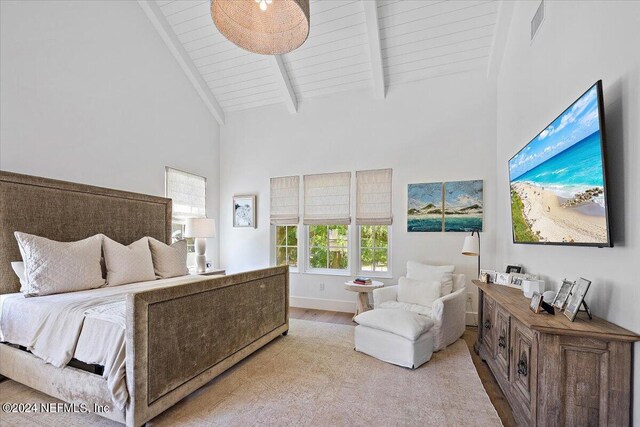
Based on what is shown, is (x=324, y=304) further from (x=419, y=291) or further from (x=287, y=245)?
(x=419, y=291)

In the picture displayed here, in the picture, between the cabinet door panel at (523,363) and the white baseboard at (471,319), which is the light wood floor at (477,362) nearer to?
the white baseboard at (471,319)

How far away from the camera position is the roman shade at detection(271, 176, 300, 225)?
5102 mm

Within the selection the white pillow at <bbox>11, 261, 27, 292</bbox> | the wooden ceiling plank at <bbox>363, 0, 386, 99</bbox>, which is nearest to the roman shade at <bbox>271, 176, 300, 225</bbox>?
the wooden ceiling plank at <bbox>363, 0, 386, 99</bbox>

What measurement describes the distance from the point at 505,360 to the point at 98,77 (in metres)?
5.01

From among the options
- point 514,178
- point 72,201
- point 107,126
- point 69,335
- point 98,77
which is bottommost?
point 69,335

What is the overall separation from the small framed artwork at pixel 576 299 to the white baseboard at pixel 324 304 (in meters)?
3.17

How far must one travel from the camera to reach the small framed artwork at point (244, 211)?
5.38 metres

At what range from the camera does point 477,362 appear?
296cm

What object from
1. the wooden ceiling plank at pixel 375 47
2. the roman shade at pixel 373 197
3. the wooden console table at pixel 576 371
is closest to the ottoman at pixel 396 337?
the wooden console table at pixel 576 371

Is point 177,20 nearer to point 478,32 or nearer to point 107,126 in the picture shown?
point 107,126

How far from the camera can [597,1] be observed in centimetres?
186

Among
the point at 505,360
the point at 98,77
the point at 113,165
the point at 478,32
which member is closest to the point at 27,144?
the point at 113,165

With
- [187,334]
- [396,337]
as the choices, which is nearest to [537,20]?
[396,337]

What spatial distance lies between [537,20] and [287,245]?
165 inches
